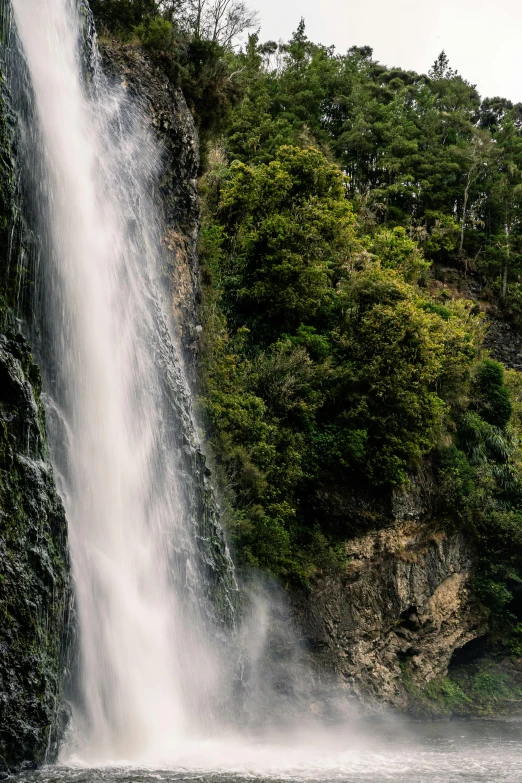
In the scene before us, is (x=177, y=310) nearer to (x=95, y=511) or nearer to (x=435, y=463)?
(x=95, y=511)

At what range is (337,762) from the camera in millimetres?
14281

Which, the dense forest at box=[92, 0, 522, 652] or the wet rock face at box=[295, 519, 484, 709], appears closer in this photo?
the dense forest at box=[92, 0, 522, 652]

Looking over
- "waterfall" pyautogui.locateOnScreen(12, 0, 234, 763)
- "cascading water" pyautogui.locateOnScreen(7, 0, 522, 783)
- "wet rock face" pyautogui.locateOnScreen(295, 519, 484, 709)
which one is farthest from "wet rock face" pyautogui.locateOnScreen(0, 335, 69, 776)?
"wet rock face" pyautogui.locateOnScreen(295, 519, 484, 709)

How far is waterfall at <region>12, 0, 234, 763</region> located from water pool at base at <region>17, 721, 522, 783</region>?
104 centimetres

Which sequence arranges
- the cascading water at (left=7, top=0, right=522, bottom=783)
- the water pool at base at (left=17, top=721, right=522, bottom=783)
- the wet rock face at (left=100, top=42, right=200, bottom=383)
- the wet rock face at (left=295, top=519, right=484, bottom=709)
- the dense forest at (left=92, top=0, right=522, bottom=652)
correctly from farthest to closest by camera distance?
the wet rock face at (left=295, top=519, right=484, bottom=709) → the dense forest at (left=92, top=0, right=522, bottom=652) → the wet rock face at (left=100, top=42, right=200, bottom=383) → the cascading water at (left=7, top=0, right=522, bottom=783) → the water pool at base at (left=17, top=721, right=522, bottom=783)

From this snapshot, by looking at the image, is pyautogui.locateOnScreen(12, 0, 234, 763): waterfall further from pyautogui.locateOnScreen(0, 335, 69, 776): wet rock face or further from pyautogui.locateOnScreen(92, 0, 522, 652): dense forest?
pyautogui.locateOnScreen(92, 0, 522, 652): dense forest

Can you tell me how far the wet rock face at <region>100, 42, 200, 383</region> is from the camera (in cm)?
2216

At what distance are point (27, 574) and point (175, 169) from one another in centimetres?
1616

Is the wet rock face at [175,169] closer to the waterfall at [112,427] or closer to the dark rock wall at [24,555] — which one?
the waterfall at [112,427]

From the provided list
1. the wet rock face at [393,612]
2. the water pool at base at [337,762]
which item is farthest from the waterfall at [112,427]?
the wet rock face at [393,612]

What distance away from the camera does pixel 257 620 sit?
2292cm

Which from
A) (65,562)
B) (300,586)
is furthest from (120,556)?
(300,586)

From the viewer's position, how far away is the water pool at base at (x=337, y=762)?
398 inches

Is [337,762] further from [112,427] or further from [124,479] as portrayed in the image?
[112,427]
